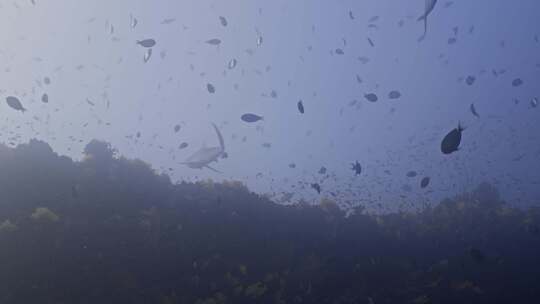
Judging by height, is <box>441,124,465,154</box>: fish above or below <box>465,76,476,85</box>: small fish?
below

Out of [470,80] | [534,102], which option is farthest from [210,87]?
[534,102]

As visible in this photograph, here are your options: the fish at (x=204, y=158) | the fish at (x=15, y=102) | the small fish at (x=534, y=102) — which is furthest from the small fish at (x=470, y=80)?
the fish at (x=15, y=102)

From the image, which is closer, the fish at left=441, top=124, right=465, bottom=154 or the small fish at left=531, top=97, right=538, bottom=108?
the fish at left=441, top=124, right=465, bottom=154

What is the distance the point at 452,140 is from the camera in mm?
5977

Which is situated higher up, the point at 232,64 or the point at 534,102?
the point at 534,102

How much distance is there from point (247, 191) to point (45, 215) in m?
6.70

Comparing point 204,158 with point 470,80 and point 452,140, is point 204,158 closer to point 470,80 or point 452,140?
point 452,140

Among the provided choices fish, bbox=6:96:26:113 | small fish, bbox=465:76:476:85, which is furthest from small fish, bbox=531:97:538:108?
fish, bbox=6:96:26:113

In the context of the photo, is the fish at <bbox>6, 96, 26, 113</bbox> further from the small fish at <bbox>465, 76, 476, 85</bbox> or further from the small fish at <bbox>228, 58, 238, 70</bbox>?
the small fish at <bbox>465, 76, 476, 85</bbox>

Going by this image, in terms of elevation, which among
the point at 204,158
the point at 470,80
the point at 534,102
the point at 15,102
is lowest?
the point at 204,158

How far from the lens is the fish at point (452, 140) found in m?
5.93

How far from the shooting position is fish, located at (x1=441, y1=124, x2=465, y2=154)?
5933 mm

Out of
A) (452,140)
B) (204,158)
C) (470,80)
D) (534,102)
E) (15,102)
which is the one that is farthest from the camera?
(534,102)

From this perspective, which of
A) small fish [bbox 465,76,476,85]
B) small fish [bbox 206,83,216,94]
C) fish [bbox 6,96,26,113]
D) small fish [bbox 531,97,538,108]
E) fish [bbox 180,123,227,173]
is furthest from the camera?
small fish [bbox 531,97,538,108]
